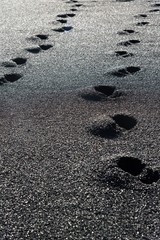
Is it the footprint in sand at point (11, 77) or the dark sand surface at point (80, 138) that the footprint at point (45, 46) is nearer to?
the dark sand surface at point (80, 138)

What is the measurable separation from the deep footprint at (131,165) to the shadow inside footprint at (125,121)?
1.03ft

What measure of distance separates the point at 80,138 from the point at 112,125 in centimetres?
19

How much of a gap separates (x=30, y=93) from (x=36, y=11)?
209 cm

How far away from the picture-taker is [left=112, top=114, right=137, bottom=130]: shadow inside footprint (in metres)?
2.14

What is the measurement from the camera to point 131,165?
1.80 metres

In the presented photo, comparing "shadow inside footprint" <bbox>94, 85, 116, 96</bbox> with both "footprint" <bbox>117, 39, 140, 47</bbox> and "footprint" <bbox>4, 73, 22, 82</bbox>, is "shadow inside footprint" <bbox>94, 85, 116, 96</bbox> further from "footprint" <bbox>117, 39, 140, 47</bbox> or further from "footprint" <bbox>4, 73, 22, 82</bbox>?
"footprint" <bbox>117, 39, 140, 47</bbox>

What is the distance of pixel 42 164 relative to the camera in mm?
1822

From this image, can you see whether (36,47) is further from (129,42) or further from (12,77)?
(129,42)

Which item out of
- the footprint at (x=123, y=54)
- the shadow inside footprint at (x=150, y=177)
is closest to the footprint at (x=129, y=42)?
the footprint at (x=123, y=54)

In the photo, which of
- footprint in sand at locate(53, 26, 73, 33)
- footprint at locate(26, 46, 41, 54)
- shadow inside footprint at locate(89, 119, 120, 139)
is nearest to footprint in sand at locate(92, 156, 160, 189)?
shadow inside footprint at locate(89, 119, 120, 139)

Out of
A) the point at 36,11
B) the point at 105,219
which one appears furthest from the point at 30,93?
the point at 36,11

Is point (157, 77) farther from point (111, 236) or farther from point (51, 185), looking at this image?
point (111, 236)

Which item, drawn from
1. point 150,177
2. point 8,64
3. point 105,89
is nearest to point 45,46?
point 8,64

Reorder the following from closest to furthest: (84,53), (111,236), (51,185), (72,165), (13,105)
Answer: (111,236)
(51,185)
(72,165)
(13,105)
(84,53)
